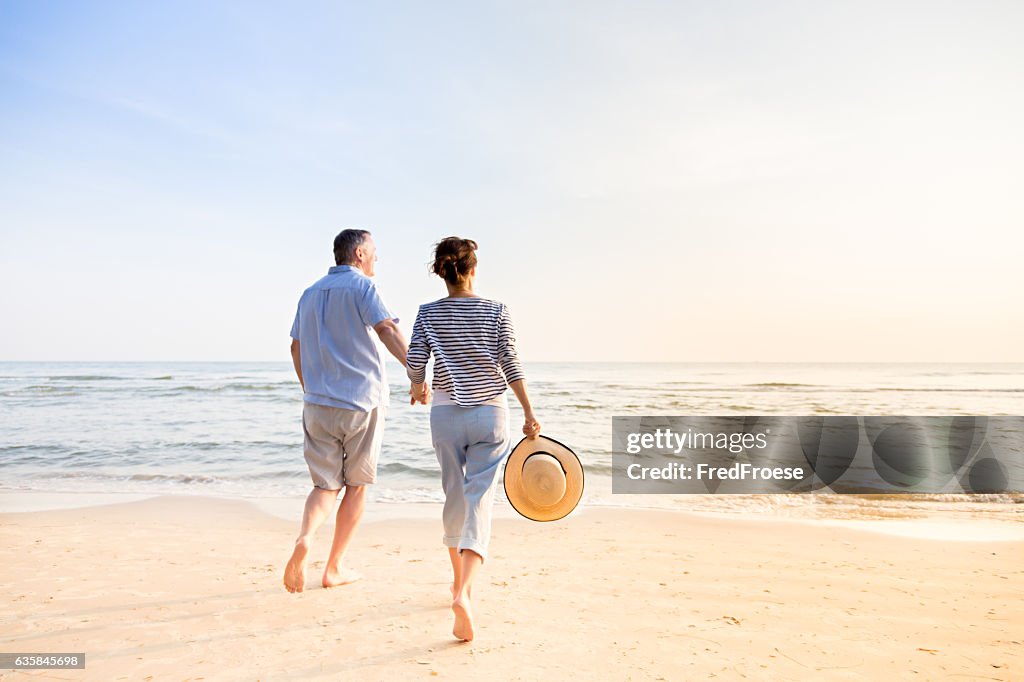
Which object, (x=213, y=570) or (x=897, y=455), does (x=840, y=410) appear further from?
(x=213, y=570)

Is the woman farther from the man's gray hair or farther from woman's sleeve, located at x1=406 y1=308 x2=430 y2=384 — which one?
the man's gray hair

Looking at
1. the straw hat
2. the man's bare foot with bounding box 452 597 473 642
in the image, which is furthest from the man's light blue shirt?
the man's bare foot with bounding box 452 597 473 642

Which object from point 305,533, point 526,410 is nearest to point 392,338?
point 526,410

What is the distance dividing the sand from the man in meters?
0.69

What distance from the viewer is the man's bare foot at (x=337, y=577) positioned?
375cm

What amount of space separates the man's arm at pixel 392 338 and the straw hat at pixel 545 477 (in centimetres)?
82

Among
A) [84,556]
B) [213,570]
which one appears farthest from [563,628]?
[84,556]

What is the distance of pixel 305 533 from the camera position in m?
3.28

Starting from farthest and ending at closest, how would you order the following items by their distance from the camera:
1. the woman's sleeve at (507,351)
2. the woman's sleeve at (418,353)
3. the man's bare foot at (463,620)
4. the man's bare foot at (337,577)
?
the man's bare foot at (337,577) → the woman's sleeve at (418,353) → the woman's sleeve at (507,351) → the man's bare foot at (463,620)

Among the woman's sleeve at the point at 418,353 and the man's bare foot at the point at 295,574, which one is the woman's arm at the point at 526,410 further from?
the man's bare foot at the point at 295,574

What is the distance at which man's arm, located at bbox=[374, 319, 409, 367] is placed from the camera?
11.4 feet

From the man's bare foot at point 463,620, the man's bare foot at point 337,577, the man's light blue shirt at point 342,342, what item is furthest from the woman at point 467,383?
the man's bare foot at point 337,577

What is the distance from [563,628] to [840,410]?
16.6 metres

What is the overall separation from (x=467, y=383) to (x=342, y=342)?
88 centimetres
